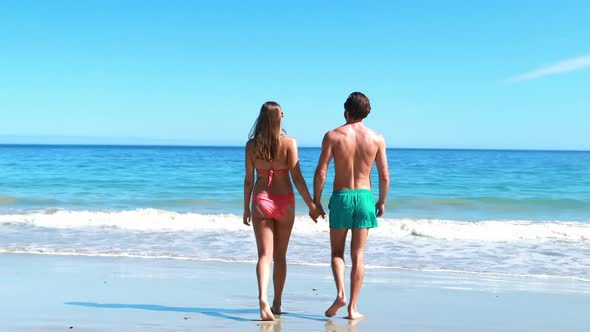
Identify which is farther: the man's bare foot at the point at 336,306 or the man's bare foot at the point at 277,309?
the man's bare foot at the point at 277,309

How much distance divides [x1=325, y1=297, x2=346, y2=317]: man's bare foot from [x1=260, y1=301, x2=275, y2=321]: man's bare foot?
17.5 inches

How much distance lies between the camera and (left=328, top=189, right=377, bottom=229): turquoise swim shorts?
4.71 meters

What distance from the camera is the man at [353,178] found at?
4723 mm

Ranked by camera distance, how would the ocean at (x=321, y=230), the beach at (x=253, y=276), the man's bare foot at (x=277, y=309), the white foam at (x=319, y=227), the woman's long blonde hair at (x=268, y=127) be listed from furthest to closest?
the white foam at (x=319, y=227)
the ocean at (x=321, y=230)
the man's bare foot at (x=277, y=309)
the beach at (x=253, y=276)
the woman's long blonde hair at (x=268, y=127)

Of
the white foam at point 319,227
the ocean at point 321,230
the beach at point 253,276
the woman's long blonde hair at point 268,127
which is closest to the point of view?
the woman's long blonde hair at point 268,127

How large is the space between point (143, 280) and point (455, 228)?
7790 mm

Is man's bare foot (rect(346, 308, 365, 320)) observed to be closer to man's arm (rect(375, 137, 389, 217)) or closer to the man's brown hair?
man's arm (rect(375, 137, 389, 217))

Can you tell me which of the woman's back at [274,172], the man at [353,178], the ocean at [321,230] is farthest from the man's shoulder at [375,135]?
the ocean at [321,230]

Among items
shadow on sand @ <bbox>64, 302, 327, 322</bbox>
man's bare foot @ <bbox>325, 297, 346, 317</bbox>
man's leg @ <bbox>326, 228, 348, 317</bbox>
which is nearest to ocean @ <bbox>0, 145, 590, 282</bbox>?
shadow on sand @ <bbox>64, 302, 327, 322</bbox>

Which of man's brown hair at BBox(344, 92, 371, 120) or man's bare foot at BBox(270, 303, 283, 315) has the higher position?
man's brown hair at BBox(344, 92, 371, 120)

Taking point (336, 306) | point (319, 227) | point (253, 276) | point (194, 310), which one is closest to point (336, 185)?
point (336, 306)

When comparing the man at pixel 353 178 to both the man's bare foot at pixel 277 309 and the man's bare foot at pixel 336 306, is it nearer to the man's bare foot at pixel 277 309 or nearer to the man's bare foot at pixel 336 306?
the man's bare foot at pixel 336 306

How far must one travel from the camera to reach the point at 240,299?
584 cm

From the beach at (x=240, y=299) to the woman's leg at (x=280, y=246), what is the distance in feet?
0.65
